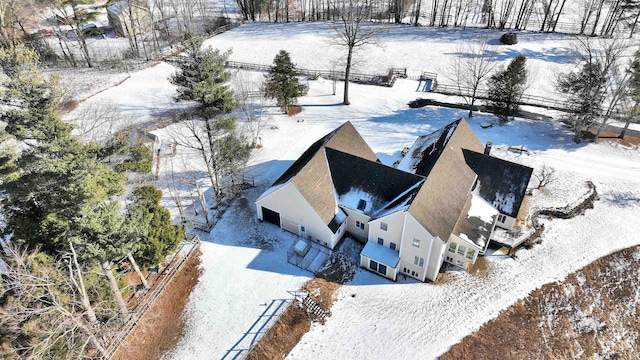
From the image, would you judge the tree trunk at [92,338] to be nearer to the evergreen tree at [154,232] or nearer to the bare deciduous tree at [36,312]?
the bare deciduous tree at [36,312]

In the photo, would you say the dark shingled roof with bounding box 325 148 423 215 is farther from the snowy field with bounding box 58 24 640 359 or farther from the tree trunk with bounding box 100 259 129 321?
the tree trunk with bounding box 100 259 129 321

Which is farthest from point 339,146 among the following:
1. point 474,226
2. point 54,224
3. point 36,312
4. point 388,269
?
point 36,312

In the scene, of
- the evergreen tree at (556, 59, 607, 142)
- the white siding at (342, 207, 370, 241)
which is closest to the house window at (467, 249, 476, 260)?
the white siding at (342, 207, 370, 241)

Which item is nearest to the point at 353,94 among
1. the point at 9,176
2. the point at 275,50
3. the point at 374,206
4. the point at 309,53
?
the point at 309,53

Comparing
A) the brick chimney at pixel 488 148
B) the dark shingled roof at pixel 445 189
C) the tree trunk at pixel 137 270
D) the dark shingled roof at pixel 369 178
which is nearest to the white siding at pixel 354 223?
the dark shingled roof at pixel 369 178

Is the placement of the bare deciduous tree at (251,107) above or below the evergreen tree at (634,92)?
below

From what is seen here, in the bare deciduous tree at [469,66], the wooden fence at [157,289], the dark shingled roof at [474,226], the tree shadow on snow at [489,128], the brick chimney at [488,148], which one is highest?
the bare deciduous tree at [469,66]

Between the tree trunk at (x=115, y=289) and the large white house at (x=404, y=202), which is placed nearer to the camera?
the tree trunk at (x=115, y=289)
